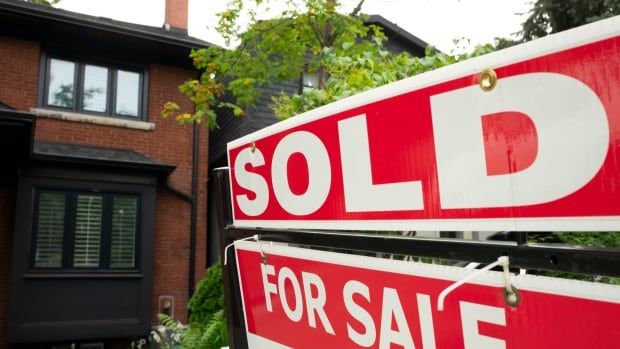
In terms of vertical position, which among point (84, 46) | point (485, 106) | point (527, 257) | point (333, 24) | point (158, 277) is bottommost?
point (158, 277)

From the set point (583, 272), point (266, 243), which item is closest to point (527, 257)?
point (583, 272)

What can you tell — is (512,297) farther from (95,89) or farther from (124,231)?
(95,89)

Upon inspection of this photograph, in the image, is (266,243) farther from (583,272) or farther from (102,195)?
(102,195)

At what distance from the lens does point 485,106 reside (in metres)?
0.93

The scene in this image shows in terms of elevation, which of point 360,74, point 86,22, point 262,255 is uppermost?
point 86,22

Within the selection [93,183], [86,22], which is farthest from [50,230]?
[86,22]

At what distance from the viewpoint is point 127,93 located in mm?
10922

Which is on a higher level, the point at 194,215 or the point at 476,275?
the point at 194,215

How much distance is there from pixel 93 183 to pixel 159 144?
171 centimetres

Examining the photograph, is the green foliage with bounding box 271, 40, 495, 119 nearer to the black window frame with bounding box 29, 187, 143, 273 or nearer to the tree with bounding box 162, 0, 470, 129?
the tree with bounding box 162, 0, 470, 129

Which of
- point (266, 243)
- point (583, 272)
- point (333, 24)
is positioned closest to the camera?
point (583, 272)

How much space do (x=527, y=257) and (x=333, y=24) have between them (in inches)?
291

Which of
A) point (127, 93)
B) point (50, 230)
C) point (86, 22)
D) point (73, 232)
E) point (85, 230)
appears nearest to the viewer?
point (50, 230)

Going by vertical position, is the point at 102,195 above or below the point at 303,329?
above
